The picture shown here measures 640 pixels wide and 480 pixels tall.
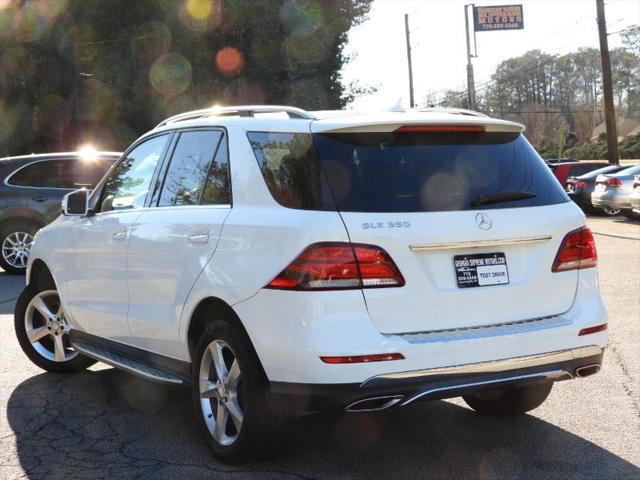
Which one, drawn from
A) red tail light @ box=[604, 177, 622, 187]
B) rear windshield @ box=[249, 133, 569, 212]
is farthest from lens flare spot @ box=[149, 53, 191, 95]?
rear windshield @ box=[249, 133, 569, 212]

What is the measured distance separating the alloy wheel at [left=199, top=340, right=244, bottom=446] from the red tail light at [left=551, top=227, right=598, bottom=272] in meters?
1.70

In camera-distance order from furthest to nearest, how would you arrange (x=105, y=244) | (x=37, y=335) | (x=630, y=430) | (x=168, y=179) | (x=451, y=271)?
(x=37, y=335)
(x=105, y=244)
(x=168, y=179)
(x=630, y=430)
(x=451, y=271)

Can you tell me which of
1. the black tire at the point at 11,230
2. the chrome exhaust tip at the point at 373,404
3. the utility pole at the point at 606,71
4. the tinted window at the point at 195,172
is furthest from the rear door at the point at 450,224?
the utility pole at the point at 606,71

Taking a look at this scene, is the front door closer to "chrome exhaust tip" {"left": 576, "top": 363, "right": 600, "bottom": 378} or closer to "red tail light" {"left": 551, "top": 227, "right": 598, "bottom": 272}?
"red tail light" {"left": 551, "top": 227, "right": 598, "bottom": 272}

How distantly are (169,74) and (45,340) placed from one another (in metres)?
28.8

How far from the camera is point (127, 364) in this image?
5270mm

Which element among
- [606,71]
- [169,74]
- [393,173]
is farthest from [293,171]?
[169,74]

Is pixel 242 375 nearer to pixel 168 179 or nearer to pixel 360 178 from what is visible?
pixel 360 178

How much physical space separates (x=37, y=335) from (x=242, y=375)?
3.07 meters

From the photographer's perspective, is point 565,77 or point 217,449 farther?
point 565,77

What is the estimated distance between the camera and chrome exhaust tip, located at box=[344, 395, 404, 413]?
3881 mm

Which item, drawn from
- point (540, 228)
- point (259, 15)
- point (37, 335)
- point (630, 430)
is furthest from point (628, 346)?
point (259, 15)

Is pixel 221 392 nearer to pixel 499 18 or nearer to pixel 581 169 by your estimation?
pixel 581 169

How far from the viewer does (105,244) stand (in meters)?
5.62
